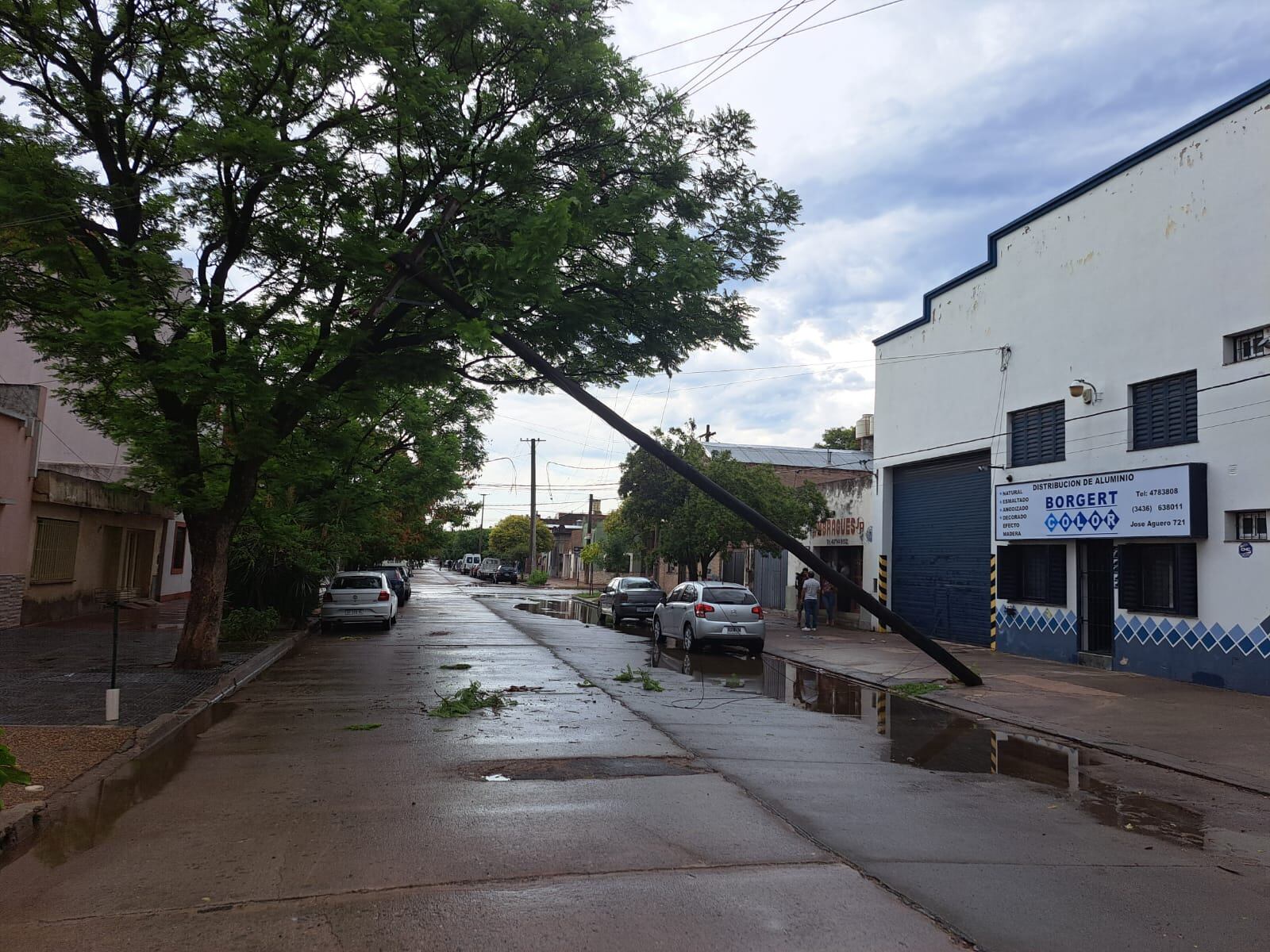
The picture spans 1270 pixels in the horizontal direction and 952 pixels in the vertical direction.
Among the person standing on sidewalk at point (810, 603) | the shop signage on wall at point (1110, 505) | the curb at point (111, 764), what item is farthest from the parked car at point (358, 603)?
the shop signage on wall at point (1110, 505)

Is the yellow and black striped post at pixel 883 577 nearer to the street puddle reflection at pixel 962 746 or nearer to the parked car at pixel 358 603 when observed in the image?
the street puddle reflection at pixel 962 746

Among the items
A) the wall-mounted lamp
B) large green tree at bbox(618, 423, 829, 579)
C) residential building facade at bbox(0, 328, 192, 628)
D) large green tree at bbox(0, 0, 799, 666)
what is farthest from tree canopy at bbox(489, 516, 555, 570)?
large green tree at bbox(0, 0, 799, 666)

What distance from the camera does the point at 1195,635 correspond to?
14.8m

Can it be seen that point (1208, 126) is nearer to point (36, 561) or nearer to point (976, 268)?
point (976, 268)

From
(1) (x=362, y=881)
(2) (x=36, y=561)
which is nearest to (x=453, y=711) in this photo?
(1) (x=362, y=881)

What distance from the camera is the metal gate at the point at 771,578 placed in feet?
112

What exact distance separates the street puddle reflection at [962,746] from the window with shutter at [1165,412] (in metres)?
6.81

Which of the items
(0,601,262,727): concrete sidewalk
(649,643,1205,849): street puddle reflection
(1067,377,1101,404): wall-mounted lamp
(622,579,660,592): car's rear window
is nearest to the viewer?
(649,643,1205,849): street puddle reflection

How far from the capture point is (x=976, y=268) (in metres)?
20.8

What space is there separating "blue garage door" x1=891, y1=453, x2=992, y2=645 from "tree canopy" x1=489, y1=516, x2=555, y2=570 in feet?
197

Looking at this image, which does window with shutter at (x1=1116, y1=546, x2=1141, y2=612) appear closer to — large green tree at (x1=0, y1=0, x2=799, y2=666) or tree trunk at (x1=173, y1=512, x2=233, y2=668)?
large green tree at (x1=0, y1=0, x2=799, y2=666)

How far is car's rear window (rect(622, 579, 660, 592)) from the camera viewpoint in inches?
1101

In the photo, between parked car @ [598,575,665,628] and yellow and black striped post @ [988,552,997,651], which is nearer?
yellow and black striped post @ [988,552,997,651]

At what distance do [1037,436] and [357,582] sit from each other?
55.6ft
